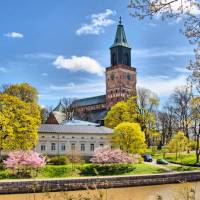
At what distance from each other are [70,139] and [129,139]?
893cm

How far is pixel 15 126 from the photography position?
3634 centimetres

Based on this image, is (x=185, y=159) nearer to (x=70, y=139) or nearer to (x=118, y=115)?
(x=118, y=115)

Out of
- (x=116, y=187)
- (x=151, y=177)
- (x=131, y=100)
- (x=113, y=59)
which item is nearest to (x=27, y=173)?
(x=116, y=187)

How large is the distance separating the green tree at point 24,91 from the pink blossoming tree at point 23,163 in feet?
68.3

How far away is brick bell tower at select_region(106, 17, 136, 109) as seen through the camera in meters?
85.8

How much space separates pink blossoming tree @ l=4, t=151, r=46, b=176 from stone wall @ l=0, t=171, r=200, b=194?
19.2 feet

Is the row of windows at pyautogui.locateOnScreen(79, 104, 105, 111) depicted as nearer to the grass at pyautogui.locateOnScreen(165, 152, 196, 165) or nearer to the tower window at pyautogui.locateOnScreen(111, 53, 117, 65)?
the tower window at pyautogui.locateOnScreen(111, 53, 117, 65)

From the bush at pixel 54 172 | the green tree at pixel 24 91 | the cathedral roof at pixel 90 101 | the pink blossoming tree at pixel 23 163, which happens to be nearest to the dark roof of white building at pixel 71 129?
the green tree at pixel 24 91

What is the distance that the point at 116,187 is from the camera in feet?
98.9

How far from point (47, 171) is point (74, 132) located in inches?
589

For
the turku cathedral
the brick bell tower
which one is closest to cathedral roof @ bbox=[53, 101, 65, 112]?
the turku cathedral

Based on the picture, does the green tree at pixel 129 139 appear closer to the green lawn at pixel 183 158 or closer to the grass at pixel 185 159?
the grass at pixel 185 159

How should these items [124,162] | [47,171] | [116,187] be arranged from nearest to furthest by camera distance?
[116,187]
[47,171]
[124,162]

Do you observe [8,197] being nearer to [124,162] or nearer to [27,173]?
[27,173]
